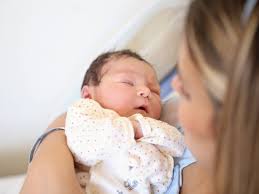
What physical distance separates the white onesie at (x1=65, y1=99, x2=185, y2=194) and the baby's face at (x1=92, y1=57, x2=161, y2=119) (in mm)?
88

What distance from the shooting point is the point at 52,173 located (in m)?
0.92

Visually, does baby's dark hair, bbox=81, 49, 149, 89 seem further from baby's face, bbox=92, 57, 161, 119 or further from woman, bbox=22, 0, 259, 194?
woman, bbox=22, 0, 259, 194

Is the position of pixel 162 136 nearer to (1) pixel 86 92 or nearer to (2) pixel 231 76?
(1) pixel 86 92

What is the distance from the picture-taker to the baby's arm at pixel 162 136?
1.01m

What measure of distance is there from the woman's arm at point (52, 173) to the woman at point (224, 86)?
1.09 ft

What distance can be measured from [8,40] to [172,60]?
56 cm

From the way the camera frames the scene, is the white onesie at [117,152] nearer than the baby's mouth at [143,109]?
Yes

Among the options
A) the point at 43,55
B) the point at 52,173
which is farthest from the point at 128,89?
the point at 43,55

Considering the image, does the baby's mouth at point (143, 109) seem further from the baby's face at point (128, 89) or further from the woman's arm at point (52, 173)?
the woman's arm at point (52, 173)

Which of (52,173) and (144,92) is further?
(144,92)

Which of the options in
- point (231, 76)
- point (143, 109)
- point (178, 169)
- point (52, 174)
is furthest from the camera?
point (143, 109)

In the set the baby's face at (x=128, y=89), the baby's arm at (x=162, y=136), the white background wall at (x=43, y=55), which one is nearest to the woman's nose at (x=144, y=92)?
the baby's face at (x=128, y=89)

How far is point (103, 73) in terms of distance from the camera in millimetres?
1183

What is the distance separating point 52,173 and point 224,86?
1.58 ft
